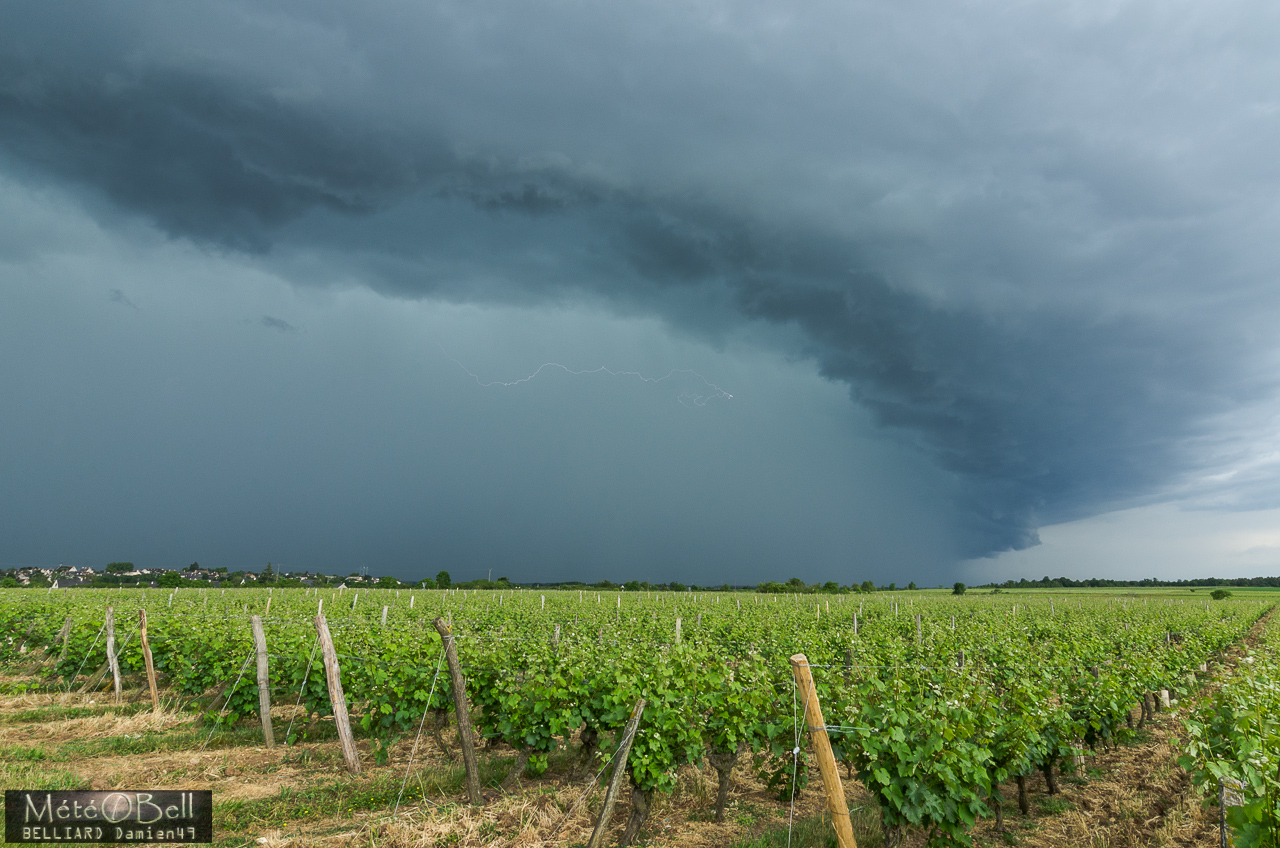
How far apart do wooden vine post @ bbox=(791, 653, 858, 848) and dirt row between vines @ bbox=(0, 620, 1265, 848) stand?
1.67 feet

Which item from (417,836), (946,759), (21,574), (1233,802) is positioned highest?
(946,759)

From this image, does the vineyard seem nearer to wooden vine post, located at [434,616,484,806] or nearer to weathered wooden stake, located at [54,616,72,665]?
weathered wooden stake, located at [54,616,72,665]

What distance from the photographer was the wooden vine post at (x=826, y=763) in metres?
5.37

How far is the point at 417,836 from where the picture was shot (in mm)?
6328

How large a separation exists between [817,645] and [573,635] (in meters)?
5.17

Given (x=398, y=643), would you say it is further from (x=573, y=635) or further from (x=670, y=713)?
(x=670, y=713)

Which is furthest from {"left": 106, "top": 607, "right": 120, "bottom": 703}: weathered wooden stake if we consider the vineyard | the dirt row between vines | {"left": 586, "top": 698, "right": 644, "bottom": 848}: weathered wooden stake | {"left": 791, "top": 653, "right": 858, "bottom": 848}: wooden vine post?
{"left": 791, "top": 653, "right": 858, "bottom": 848}: wooden vine post

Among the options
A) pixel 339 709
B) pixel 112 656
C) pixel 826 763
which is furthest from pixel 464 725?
pixel 112 656

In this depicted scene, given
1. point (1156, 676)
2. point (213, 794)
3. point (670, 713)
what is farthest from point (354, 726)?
point (1156, 676)

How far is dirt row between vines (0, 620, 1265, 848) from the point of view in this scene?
6602mm

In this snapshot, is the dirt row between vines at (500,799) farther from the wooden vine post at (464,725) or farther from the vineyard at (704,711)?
the wooden vine post at (464,725)

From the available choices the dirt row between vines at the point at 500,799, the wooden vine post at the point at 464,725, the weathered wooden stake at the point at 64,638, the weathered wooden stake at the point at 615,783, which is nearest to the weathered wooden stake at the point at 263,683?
the dirt row between vines at the point at 500,799

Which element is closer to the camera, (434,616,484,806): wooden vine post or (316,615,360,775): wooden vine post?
(434,616,484,806): wooden vine post

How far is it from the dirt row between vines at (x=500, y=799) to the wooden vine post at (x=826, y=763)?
0.51 meters
